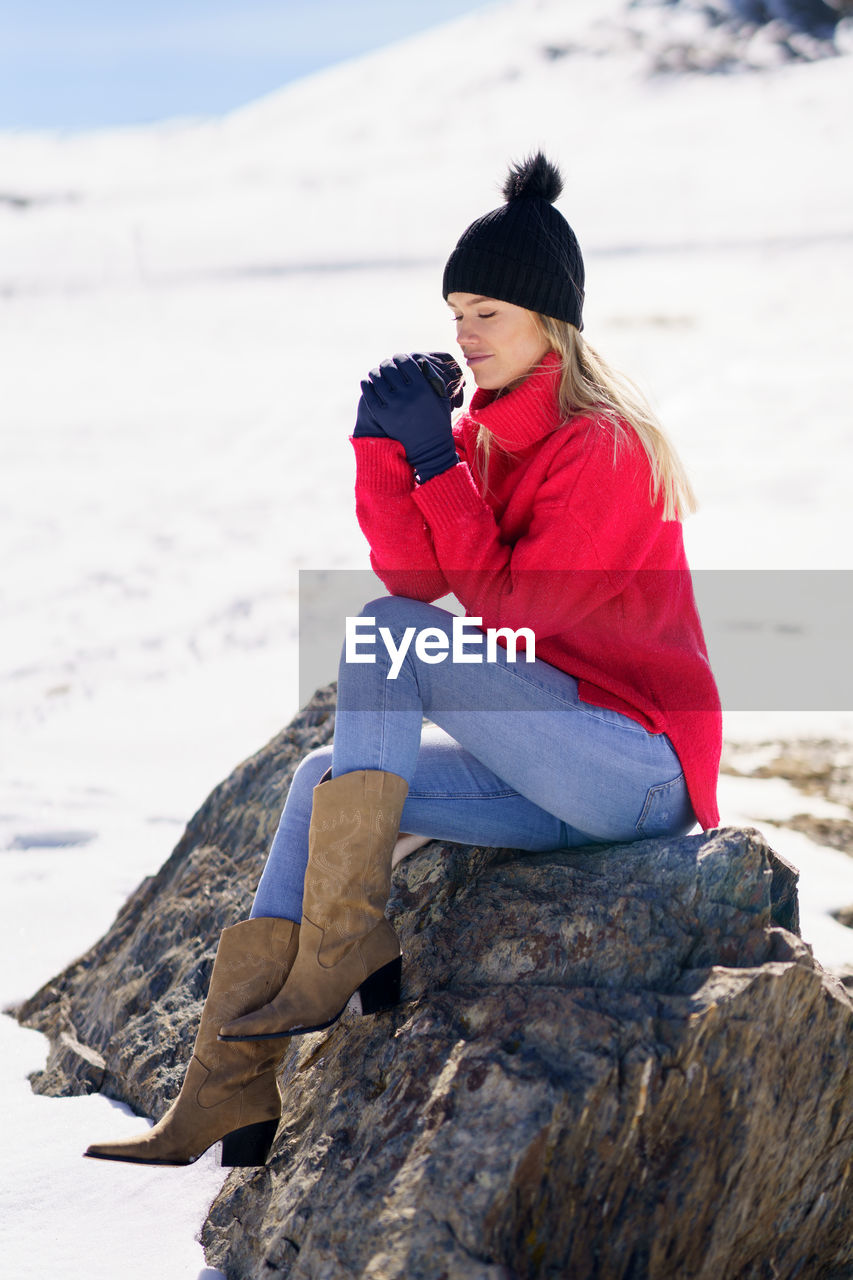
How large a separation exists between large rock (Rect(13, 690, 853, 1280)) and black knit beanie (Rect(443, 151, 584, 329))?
3.47 ft

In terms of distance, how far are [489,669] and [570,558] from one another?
25cm

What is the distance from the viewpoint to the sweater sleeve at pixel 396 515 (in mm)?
2232

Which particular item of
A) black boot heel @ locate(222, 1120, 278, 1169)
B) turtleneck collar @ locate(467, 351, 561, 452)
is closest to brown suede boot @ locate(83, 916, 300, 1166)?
black boot heel @ locate(222, 1120, 278, 1169)

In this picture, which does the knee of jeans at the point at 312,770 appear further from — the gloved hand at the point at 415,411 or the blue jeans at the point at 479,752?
the gloved hand at the point at 415,411

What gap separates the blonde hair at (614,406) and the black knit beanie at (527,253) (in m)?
0.05

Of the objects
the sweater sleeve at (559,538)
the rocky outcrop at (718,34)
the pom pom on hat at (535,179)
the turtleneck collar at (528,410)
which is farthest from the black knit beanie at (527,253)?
the rocky outcrop at (718,34)

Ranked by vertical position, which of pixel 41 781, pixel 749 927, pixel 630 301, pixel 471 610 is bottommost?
pixel 41 781

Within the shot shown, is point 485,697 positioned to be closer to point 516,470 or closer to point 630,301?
point 516,470

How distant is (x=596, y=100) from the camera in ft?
203

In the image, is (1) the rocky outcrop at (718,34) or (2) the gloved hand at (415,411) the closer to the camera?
(2) the gloved hand at (415,411)

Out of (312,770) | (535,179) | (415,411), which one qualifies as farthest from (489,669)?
(535,179)

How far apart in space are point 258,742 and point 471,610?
2.91 meters

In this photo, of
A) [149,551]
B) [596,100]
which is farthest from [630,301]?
[596,100]

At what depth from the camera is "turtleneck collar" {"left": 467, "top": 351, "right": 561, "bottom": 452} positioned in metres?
2.21
